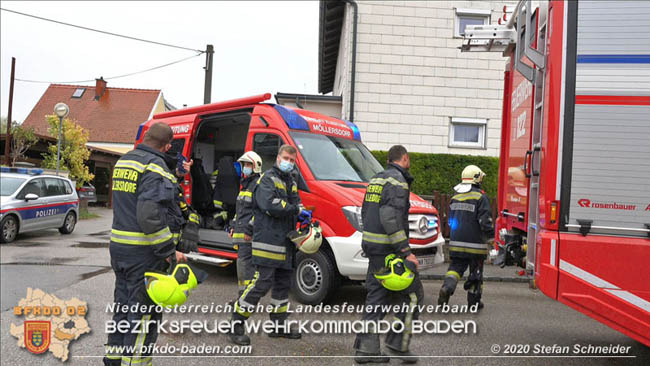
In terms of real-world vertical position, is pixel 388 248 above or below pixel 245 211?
below

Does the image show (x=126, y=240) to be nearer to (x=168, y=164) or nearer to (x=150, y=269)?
(x=150, y=269)

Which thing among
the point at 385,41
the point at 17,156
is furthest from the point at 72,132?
the point at 385,41

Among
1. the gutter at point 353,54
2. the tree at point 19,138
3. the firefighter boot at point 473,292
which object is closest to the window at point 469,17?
the gutter at point 353,54

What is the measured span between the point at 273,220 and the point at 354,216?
1.37 m

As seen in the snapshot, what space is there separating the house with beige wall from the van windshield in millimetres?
6212

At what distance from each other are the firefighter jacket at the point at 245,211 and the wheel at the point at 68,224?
10.3m

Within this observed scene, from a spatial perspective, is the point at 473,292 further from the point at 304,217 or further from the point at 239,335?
the point at 239,335

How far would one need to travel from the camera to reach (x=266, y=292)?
4898 mm

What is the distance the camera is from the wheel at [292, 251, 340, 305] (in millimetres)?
6148

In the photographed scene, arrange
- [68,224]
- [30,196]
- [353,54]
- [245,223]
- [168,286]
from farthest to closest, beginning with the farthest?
[68,224] < [353,54] < [30,196] < [245,223] < [168,286]

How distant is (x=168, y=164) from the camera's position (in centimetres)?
382

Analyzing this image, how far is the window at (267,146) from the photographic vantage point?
7012mm

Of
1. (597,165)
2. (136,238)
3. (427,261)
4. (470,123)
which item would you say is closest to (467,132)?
(470,123)

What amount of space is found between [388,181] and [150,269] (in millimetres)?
2146
